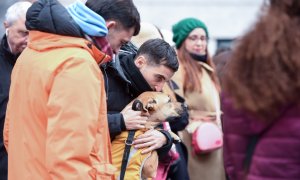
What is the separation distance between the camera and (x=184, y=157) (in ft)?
20.8

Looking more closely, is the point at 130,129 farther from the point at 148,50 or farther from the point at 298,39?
the point at 298,39

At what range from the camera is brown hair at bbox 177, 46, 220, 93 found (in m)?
7.37

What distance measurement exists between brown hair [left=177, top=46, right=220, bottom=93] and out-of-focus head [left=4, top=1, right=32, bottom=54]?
2161 millimetres

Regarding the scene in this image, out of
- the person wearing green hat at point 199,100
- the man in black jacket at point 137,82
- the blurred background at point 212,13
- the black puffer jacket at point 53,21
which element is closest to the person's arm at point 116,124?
the man in black jacket at point 137,82

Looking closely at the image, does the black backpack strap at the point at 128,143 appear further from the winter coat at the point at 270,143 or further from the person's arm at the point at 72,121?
the winter coat at the point at 270,143

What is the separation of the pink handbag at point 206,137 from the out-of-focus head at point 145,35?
1462 mm

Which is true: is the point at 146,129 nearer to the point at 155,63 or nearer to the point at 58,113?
the point at 155,63

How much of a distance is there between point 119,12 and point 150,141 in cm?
72

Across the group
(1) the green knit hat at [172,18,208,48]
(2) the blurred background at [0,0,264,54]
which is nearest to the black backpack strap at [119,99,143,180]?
(1) the green knit hat at [172,18,208,48]

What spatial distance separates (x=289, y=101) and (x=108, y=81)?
1.65 meters

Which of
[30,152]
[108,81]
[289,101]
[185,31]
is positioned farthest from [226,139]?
[185,31]

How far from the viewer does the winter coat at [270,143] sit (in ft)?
10.4

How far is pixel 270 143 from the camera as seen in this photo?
3213 mm

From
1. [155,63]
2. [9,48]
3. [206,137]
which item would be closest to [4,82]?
[9,48]
